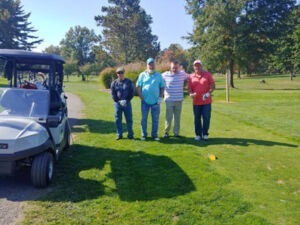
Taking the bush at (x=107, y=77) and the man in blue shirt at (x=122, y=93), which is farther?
the bush at (x=107, y=77)

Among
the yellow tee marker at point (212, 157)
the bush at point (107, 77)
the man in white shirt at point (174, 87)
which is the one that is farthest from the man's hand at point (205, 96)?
the bush at point (107, 77)

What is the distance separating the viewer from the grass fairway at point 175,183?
4082 millimetres

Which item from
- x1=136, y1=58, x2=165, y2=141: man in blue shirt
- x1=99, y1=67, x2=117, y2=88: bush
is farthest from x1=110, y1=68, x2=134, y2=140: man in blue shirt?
x1=99, y1=67, x2=117, y2=88: bush

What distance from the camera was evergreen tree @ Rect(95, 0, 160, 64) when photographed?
60812 millimetres

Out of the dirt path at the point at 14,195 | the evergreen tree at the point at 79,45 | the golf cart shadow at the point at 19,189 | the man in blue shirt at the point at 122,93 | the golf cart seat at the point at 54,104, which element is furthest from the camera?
the evergreen tree at the point at 79,45

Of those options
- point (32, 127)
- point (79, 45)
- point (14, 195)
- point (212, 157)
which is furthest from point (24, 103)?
point (79, 45)

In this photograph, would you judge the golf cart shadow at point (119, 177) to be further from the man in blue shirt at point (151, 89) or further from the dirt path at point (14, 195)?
the man in blue shirt at point (151, 89)

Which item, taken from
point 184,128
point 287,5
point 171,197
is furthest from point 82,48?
point 171,197

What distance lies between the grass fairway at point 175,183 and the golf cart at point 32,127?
41 centimetres

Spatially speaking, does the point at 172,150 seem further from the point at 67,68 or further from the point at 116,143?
the point at 67,68

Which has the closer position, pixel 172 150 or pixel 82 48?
pixel 172 150

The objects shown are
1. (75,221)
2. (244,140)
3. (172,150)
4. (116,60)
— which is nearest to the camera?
(75,221)

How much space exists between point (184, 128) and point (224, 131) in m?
1.16

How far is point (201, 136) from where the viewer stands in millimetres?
8617
